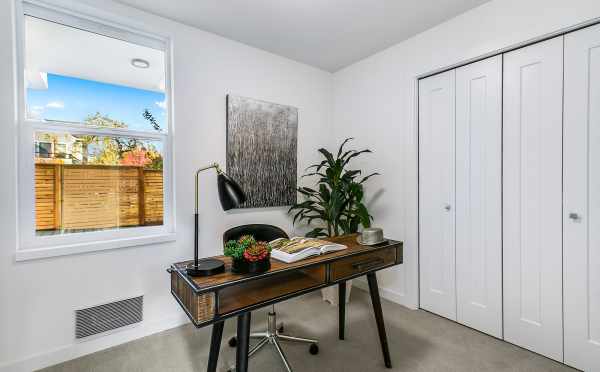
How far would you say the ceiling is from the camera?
219 centimetres

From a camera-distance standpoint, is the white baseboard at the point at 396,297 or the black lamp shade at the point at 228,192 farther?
the white baseboard at the point at 396,297

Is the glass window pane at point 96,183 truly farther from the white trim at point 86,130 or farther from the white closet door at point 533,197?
the white closet door at point 533,197

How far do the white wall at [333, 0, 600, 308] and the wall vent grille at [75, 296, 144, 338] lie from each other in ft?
7.67

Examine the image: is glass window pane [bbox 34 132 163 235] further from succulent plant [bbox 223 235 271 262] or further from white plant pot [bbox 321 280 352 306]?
white plant pot [bbox 321 280 352 306]

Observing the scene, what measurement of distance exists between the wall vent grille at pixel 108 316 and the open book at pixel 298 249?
1.41 meters

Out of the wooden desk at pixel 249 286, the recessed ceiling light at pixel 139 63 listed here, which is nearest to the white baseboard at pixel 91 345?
the wooden desk at pixel 249 286

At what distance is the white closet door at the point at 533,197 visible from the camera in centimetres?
192

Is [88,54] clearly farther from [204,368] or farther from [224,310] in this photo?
[204,368]

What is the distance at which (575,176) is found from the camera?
185cm

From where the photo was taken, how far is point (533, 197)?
2039mm

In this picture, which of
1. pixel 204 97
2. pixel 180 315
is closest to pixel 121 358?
pixel 180 315

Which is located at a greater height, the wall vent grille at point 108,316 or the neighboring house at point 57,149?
the neighboring house at point 57,149

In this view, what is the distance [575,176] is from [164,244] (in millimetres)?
3049

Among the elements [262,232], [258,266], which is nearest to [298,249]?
[258,266]
